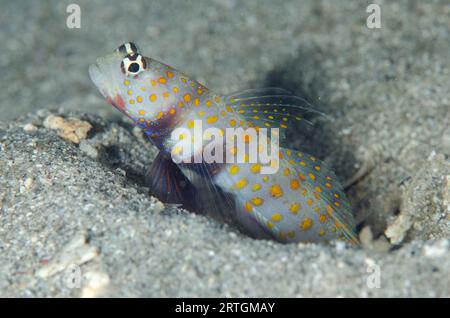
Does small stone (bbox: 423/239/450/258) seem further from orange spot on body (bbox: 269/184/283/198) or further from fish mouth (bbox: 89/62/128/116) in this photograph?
fish mouth (bbox: 89/62/128/116)

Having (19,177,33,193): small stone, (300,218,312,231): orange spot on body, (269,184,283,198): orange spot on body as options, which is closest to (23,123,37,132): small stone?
(19,177,33,193): small stone

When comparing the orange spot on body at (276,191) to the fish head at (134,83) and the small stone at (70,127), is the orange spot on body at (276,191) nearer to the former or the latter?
the fish head at (134,83)

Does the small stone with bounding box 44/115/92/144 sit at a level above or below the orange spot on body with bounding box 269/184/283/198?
above

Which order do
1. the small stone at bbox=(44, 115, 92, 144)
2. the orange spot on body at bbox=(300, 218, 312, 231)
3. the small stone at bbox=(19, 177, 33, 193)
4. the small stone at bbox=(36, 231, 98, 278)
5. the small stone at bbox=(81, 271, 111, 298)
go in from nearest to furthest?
the small stone at bbox=(81, 271, 111, 298) < the small stone at bbox=(36, 231, 98, 278) < the small stone at bbox=(19, 177, 33, 193) < the orange spot on body at bbox=(300, 218, 312, 231) < the small stone at bbox=(44, 115, 92, 144)

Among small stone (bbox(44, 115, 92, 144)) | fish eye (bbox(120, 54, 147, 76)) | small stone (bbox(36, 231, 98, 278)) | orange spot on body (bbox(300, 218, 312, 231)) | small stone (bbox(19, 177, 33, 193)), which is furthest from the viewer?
small stone (bbox(44, 115, 92, 144))

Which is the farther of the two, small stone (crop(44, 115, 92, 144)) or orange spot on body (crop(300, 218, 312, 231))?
small stone (crop(44, 115, 92, 144))

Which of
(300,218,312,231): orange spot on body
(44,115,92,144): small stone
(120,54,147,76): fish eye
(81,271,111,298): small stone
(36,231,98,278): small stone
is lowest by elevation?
(300,218,312,231): orange spot on body

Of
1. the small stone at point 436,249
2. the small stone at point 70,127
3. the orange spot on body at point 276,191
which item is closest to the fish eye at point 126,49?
the small stone at point 70,127
